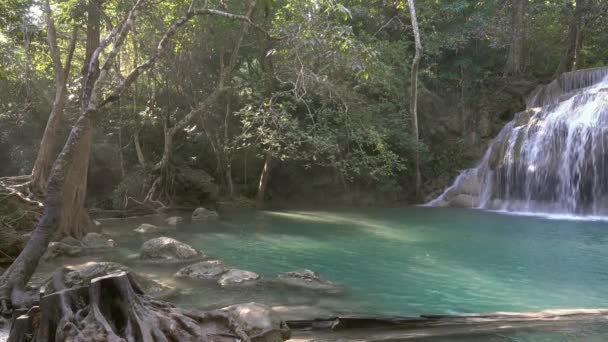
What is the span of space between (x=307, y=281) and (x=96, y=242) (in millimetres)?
5984

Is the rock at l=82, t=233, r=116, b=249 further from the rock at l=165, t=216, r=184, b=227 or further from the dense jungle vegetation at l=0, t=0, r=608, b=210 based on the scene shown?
the rock at l=165, t=216, r=184, b=227

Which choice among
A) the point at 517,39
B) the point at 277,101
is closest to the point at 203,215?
the point at 277,101

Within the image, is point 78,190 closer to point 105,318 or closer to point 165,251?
point 165,251

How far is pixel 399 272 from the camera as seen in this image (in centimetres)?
920

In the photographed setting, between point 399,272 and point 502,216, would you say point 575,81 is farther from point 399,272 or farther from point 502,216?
point 399,272

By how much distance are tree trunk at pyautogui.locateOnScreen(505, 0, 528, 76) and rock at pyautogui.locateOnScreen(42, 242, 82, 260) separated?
22.4m

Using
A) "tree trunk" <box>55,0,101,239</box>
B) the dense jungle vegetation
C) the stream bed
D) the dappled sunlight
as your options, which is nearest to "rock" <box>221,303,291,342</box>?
the stream bed

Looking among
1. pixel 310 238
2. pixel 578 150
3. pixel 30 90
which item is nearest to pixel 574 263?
pixel 310 238

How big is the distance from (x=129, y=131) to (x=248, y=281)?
50.0 ft

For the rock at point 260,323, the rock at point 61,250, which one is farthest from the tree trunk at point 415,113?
the rock at point 260,323

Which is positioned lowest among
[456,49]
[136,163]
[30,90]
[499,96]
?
[136,163]

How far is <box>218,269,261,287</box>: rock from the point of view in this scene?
807cm

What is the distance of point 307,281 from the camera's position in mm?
8086

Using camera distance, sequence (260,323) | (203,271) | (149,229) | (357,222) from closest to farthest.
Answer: (260,323)
(203,271)
(149,229)
(357,222)
